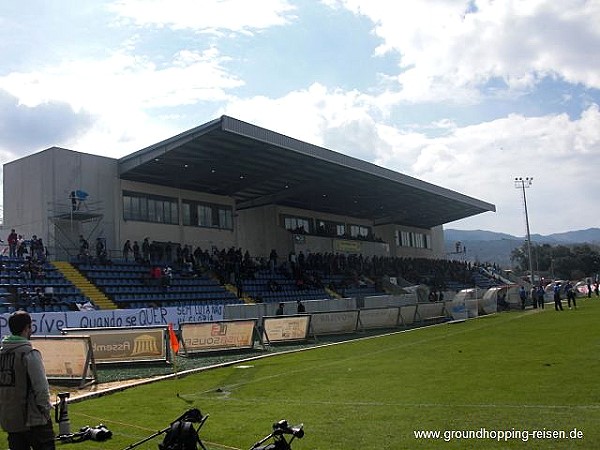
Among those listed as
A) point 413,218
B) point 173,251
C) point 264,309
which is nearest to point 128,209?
point 173,251

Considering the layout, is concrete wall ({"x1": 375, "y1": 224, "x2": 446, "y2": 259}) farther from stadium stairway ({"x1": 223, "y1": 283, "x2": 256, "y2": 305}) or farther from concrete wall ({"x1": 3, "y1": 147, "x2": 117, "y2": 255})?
concrete wall ({"x1": 3, "y1": 147, "x2": 117, "y2": 255})

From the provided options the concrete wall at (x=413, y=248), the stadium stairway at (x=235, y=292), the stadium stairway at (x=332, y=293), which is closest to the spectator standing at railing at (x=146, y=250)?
the stadium stairway at (x=235, y=292)

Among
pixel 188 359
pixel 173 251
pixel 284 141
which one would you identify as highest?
pixel 284 141

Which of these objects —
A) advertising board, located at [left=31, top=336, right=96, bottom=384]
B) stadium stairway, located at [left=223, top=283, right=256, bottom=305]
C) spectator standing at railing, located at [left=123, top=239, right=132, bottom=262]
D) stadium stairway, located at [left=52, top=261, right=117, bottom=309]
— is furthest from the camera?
stadium stairway, located at [left=223, top=283, right=256, bottom=305]

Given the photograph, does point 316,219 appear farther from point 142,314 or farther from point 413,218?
point 142,314

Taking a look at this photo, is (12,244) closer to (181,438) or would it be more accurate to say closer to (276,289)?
(276,289)

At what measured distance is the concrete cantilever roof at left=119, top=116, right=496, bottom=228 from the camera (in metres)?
36.0

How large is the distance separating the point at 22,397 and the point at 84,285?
27.7m

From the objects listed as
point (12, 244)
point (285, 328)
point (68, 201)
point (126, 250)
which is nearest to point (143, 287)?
point (126, 250)

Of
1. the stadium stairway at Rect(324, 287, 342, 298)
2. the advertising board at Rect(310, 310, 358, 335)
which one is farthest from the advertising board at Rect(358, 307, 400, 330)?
the stadium stairway at Rect(324, 287, 342, 298)

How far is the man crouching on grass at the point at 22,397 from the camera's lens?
6.11m

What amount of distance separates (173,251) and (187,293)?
639 centimetres

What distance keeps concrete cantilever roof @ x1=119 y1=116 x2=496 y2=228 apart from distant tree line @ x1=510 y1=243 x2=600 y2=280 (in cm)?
6498

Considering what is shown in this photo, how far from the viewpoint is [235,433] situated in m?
9.09
